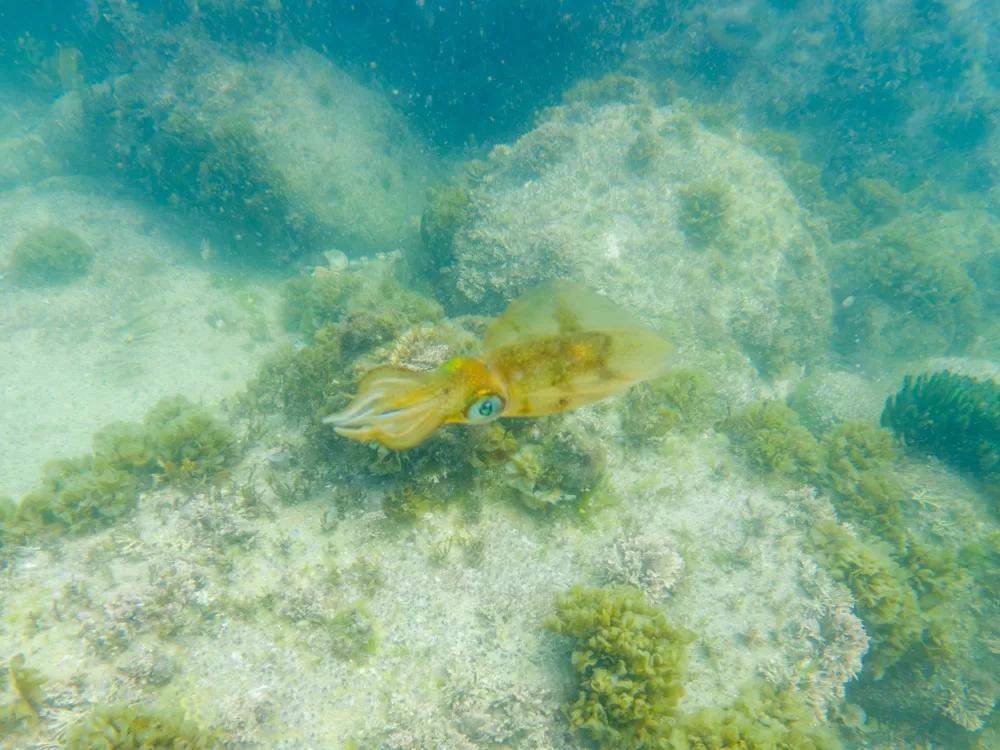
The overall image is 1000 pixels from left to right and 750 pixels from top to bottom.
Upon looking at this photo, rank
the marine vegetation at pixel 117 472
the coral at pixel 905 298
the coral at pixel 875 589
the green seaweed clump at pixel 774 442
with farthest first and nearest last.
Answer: the coral at pixel 905 298, the green seaweed clump at pixel 774 442, the coral at pixel 875 589, the marine vegetation at pixel 117 472

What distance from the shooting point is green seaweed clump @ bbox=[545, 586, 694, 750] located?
3.58m

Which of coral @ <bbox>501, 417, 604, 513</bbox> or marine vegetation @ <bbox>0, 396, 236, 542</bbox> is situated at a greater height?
marine vegetation @ <bbox>0, 396, 236, 542</bbox>

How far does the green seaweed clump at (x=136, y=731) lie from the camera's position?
3.08 meters

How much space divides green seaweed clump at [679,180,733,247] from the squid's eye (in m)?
10.6

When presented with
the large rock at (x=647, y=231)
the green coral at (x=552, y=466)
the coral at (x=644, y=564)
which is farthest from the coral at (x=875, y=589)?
the large rock at (x=647, y=231)

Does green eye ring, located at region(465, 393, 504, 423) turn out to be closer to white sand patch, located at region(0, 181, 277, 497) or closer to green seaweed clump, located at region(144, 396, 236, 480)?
green seaweed clump, located at region(144, 396, 236, 480)

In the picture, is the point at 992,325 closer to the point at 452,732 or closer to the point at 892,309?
the point at 892,309

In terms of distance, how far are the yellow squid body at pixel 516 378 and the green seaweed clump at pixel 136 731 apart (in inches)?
128

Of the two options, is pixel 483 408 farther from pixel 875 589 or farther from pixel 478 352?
pixel 875 589

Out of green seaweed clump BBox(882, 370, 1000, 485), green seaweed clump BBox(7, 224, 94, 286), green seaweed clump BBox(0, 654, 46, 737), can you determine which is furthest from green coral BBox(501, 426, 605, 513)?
green seaweed clump BBox(7, 224, 94, 286)

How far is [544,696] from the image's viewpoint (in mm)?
3756

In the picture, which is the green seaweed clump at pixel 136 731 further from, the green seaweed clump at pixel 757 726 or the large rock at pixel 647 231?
the large rock at pixel 647 231

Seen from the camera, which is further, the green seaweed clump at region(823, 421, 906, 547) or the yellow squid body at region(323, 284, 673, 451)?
the green seaweed clump at region(823, 421, 906, 547)

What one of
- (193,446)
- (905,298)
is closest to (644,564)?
(193,446)
